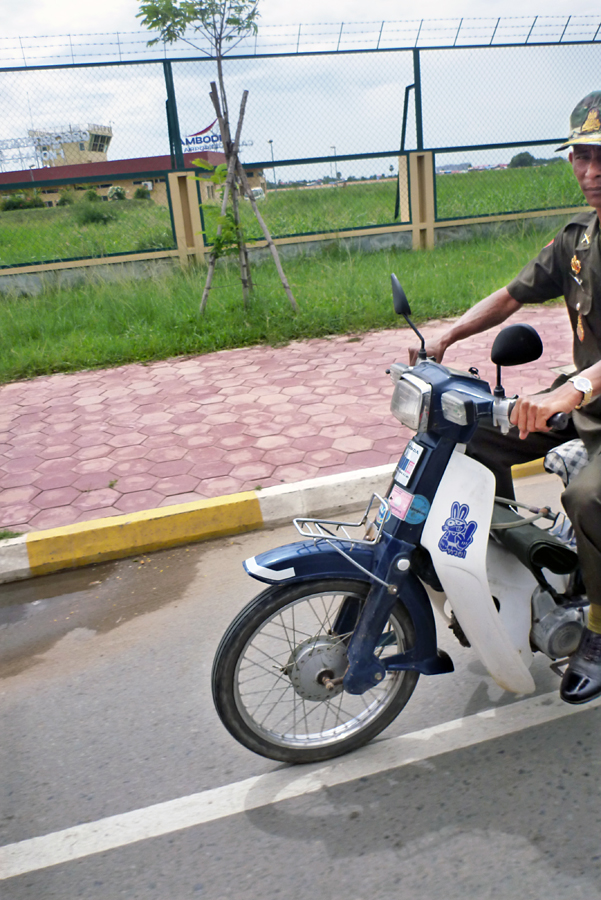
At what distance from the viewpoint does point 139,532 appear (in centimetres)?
384

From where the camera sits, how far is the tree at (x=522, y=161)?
34.8 ft

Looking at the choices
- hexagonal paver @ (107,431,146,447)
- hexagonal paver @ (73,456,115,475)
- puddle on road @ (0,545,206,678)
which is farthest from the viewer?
hexagonal paver @ (107,431,146,447)

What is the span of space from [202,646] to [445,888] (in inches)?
55.5

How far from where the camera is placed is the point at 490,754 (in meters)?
2.33

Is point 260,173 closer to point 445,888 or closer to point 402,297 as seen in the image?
point 402,297

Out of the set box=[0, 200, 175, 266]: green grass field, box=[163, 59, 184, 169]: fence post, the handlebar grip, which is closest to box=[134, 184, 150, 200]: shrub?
box=[0, 200, 175, 266]: green grass field

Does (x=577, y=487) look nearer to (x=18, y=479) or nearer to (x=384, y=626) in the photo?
(x=384, y=626)

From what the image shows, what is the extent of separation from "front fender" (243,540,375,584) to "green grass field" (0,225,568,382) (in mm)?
5197

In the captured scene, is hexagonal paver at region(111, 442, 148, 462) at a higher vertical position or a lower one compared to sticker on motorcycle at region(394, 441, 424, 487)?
lower

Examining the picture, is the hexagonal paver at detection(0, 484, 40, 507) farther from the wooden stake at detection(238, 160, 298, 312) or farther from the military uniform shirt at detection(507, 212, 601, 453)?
the wooden stake at detection(238, 160, 298, 312)

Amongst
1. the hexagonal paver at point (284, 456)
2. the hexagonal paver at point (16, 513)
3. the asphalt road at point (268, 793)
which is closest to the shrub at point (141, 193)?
the hexagonal paver at point (284, 456)

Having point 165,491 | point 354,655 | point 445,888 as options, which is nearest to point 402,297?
point 354,655

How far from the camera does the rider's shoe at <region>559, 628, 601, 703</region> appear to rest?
225 cm

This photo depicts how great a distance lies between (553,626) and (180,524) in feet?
6.93
